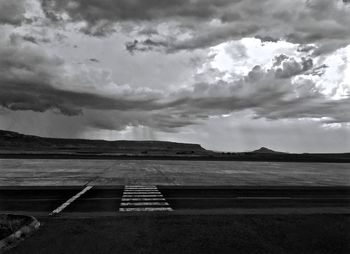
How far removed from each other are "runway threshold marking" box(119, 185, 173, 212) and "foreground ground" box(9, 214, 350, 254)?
5.25 feet

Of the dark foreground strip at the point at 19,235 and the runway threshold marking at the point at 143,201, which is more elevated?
the runway threshold marking at the point at 143,201

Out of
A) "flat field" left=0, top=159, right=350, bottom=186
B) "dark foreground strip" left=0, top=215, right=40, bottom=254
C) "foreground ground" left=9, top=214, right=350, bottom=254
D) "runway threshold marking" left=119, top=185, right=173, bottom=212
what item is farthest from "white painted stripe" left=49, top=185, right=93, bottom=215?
"flat field" left=0, top=159, right=350, bottom=186

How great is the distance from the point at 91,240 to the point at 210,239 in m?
2.69

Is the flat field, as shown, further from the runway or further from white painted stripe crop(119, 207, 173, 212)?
white painted stripe crop(119, 207, 173, 212)

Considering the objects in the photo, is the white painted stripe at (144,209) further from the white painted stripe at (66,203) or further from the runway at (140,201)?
the white painted stripe at (66,203)

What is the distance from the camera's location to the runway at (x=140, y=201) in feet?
41.5

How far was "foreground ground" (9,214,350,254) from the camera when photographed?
7.60 m

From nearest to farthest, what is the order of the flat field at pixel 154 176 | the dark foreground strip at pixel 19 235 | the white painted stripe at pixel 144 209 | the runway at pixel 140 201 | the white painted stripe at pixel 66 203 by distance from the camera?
the dark foreground strip at pixel 19 235 < the white painted stripe at pixel 66 203 < the white painted stripe at pixel 144 209 < the runway at pixel 140 201 < the flat field at pixel 154 176

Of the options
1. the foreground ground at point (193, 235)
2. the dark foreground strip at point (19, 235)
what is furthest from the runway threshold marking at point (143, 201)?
the dark foreground strip at point (19, 235)

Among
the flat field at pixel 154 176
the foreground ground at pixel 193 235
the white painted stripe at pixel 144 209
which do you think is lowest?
the foreground ground at pixel 193 235

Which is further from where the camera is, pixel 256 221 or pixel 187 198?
pixel 187 198

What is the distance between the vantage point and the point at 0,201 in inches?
562

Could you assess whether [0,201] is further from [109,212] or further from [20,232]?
[20,232]

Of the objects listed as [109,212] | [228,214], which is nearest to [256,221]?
[228,214]
